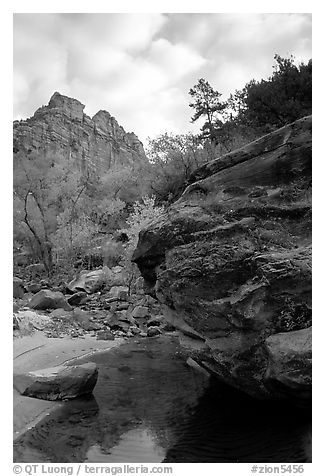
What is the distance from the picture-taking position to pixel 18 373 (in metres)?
10.7

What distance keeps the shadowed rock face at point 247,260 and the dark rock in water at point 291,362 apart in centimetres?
2

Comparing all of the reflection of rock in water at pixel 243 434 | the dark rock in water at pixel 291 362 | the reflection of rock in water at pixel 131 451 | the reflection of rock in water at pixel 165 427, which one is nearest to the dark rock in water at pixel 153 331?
the reflection of rock in water at pixel 165 427

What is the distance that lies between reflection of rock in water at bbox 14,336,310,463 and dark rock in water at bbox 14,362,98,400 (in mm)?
327

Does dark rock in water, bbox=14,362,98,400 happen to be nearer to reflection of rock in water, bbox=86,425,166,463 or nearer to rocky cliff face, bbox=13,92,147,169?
reflection of rock in water, bbox=86,425,166,463

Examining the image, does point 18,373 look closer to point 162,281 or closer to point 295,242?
point 162,281

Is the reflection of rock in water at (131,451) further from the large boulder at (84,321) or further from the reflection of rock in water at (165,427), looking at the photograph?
the large boulder at (84,321)

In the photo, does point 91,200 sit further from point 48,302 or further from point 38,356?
point 38,356

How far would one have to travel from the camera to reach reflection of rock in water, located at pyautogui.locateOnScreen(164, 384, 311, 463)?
720 cm

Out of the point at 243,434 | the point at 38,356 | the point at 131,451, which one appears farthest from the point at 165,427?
the point at 38,356

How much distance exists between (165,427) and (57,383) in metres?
3.12

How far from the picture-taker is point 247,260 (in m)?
9.12

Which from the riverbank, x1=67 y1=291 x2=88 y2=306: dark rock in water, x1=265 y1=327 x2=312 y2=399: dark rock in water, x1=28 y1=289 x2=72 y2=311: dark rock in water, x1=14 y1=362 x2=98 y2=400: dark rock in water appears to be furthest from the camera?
x1=67 y1=291 x2=88 y2=306: dark rock in water

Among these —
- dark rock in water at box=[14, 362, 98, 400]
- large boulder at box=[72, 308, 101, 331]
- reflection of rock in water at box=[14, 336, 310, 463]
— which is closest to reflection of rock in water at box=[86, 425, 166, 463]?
reflection of rock in water at box=[14, 336, 310, 463]

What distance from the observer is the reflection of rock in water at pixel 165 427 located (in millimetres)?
7469
